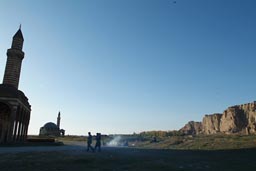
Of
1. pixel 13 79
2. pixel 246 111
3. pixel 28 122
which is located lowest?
pixel 28 122

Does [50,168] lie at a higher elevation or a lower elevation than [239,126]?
lower

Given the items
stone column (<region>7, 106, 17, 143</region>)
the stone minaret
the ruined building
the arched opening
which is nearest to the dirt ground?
stone column (<region>7, 106, 17, 143</region>)

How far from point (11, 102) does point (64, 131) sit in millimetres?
68479

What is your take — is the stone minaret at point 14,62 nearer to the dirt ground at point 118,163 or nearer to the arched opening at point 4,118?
the arched opening at point 4,118

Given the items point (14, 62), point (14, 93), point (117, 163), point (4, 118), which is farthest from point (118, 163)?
point (14, 62)

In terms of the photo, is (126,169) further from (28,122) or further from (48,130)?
(48,130)

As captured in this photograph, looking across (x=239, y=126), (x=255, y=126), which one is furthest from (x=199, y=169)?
(x=239, y=126)

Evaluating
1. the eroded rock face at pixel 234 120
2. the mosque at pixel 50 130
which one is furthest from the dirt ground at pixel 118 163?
the eroded rock face at pixel 234 120

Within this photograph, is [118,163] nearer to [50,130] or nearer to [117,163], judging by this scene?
[117,163]

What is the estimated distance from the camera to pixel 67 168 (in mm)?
11805

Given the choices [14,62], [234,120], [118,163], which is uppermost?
[234,120]

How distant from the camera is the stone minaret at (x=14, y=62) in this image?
40281mm

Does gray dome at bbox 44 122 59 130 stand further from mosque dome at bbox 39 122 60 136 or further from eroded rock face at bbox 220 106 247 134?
eroded rock face at bbox 220 106 247 134

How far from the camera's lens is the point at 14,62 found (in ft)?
135
